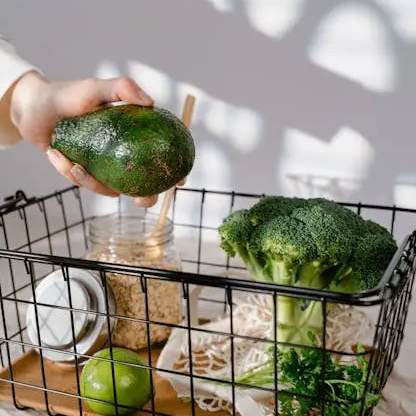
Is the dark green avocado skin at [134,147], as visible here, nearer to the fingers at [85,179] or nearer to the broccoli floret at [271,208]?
the fingers at [85,179]

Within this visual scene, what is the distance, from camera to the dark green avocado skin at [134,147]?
1.76ft

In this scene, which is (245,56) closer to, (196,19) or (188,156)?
(196,19)

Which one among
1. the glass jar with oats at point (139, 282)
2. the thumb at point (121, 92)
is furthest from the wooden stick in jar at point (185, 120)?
the thumb at point (121, 92)

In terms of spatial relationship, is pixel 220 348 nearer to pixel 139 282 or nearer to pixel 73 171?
pixel 139 282

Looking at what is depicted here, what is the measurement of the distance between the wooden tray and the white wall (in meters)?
0.83

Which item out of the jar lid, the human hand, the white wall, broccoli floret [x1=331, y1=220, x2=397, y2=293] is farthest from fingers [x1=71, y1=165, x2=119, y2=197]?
the white wall

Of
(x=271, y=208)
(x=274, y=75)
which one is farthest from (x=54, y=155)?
(x=274, y=75)

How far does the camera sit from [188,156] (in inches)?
22.0

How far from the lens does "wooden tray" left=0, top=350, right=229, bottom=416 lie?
607 mm

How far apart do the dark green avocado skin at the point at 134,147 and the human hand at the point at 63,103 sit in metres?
0.03

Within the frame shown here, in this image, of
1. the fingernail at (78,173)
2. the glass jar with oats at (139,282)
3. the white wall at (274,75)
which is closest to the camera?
the fingernail at (78,173)

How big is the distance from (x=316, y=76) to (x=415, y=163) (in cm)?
29

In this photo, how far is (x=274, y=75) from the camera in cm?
142

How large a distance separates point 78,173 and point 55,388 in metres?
0.23
